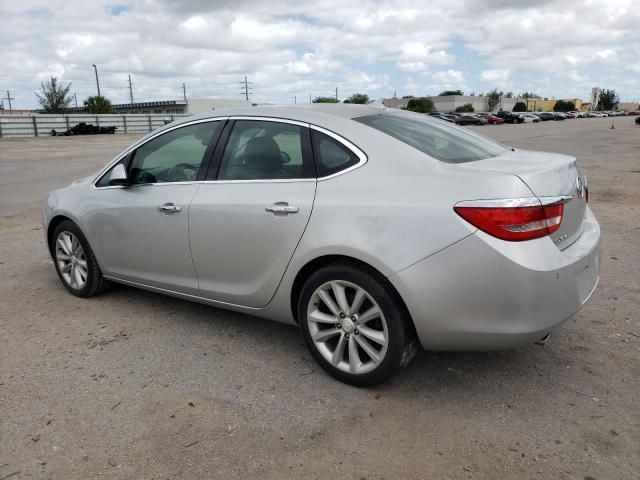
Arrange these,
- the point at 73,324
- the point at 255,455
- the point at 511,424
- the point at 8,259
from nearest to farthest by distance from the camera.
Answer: the point at 255,455, the point at 511,424, the point at 73,324, the point at 8,259

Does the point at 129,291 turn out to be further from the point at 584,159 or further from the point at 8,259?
the point at 584,159

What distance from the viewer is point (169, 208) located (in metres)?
3.89

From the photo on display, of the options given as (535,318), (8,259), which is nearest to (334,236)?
(535,318)

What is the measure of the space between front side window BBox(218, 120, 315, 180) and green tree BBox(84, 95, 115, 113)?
232 feet

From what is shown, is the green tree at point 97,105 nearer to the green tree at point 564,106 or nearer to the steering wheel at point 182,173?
the steering wheel at point 182,173

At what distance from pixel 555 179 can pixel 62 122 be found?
54085 mm

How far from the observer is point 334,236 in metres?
3.06

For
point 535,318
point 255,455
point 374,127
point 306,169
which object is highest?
point 374,127

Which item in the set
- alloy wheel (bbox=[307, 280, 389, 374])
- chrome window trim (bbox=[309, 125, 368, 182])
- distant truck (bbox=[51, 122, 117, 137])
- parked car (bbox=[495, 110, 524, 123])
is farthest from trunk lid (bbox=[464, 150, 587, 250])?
parked car (bbox=[495, 110, 524, 123])

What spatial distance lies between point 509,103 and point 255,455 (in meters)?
149

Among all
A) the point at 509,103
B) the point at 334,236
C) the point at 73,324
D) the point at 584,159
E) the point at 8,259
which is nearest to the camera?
the point at 334,236

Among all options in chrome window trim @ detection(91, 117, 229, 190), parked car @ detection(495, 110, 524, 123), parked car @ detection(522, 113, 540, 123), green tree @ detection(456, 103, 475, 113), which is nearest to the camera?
chrome window trim @ detection(91, 117, 229, 190)

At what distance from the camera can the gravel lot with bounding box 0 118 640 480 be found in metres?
2.59

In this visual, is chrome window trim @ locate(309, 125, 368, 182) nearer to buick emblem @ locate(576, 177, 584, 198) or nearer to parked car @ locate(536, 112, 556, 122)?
buick emblem @ locate(576, 177, 584, 198)
